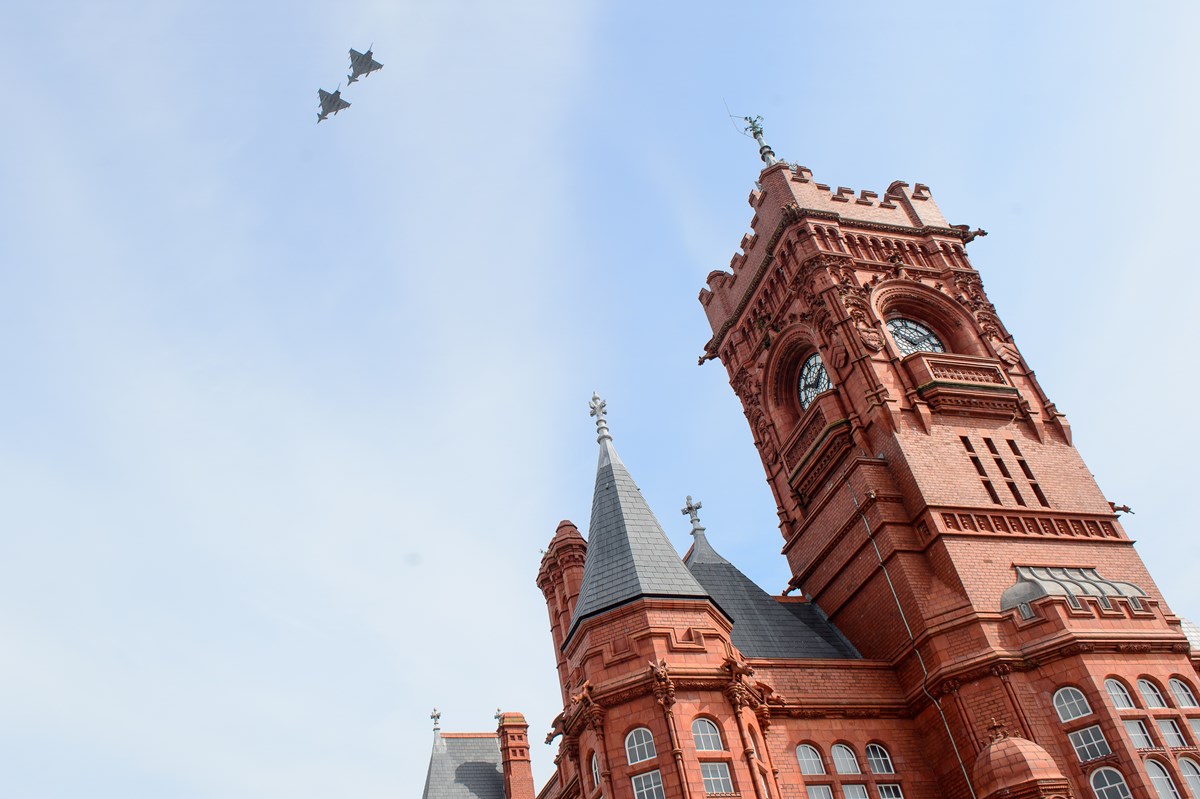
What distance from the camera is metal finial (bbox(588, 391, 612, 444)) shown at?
3550 cm

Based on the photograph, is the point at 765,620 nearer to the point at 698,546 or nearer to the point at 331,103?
the point at 698,546

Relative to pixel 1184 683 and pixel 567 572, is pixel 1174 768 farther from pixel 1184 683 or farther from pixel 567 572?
pixel 567 572

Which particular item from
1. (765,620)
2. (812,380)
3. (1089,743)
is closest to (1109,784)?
(1089,743)

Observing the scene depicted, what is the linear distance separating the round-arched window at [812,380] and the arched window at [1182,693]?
14.8 m

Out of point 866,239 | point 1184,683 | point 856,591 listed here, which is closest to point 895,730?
point 856,591

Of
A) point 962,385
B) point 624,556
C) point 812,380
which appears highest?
point 812,380

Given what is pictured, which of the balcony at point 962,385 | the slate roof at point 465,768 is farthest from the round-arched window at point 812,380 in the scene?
the slate roof at point 465,768

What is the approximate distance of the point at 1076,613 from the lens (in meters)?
28.4

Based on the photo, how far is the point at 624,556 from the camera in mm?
29594

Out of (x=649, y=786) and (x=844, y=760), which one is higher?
(x=844, y=760)

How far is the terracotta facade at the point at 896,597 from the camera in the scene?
26.0 meters

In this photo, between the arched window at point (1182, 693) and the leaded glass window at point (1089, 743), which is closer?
the leaded glass window at point (1089, 743)

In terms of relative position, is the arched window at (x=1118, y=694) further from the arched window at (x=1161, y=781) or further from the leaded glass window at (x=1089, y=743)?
the arched window at (x=1161, y=781)

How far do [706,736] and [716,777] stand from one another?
104 cm
